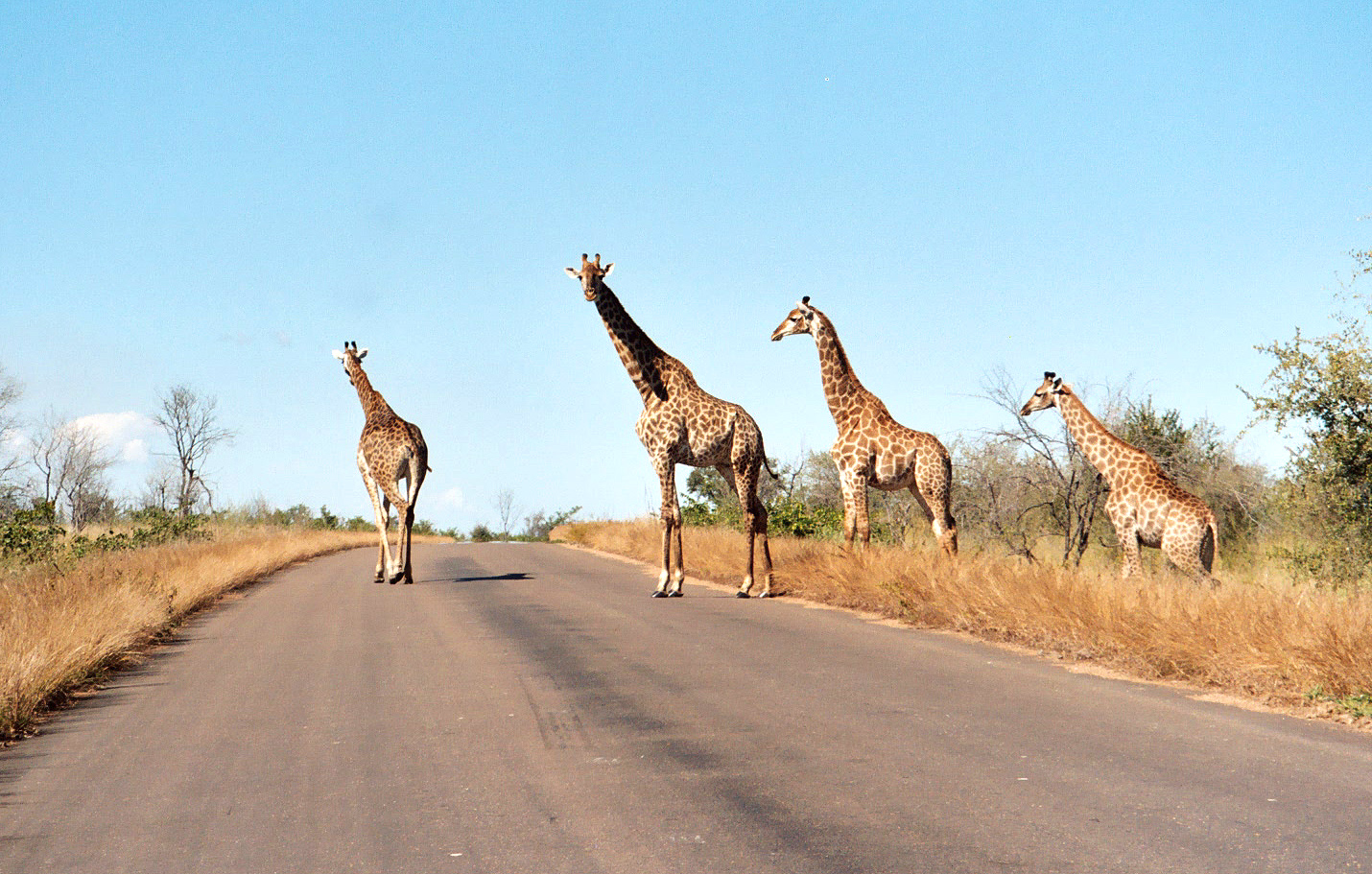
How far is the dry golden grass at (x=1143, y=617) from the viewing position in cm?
776

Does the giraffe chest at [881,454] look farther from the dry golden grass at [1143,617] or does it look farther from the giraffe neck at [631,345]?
the giraffe neck at [631,345]

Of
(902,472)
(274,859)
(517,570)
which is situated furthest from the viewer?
(517,570)

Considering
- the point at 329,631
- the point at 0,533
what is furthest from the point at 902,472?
the point at 0,533

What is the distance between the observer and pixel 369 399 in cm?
2098

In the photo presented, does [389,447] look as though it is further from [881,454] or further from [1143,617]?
[1143,617]

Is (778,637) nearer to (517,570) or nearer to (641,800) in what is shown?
(641,800)

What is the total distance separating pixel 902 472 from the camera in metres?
15.0

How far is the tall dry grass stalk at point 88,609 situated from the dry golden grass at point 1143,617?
26.6 ft

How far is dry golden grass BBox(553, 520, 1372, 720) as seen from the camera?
7762mm

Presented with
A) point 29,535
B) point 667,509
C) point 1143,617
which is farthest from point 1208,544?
point 29,535

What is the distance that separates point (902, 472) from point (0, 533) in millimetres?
14262

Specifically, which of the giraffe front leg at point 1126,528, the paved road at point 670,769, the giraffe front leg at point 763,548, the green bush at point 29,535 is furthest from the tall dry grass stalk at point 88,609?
the giraffe front leg at point 1126,528

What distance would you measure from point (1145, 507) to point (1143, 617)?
141 inches

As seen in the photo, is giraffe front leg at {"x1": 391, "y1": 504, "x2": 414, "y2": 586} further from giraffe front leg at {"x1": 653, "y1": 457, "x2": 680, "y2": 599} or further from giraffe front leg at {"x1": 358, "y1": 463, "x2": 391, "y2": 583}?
giraffe front leg at {"x1": 653, "y1": 457, "x2": 680, "y2": 599}
